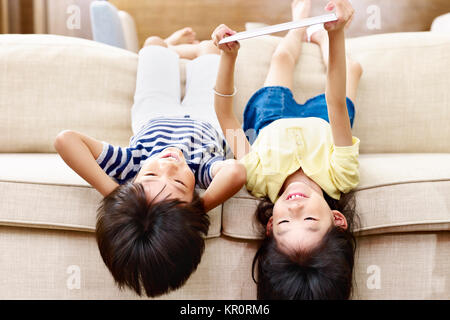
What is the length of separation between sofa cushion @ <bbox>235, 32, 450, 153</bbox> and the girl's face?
49cm

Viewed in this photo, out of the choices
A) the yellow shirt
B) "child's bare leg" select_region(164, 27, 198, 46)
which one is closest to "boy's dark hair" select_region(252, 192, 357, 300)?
the yellow shirt

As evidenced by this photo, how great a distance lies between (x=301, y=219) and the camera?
94 cm

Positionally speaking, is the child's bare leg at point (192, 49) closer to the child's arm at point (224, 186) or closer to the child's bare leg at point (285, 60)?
the child's bare leg at point (285, 60)

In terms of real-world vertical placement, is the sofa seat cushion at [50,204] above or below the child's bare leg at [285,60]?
below

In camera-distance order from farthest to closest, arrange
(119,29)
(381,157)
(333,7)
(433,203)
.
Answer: (119,29)
(381,157)
(433,203)
(333,7)

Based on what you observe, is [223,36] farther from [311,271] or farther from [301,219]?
[311,271]

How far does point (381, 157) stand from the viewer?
1.31 meters

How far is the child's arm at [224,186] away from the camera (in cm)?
97

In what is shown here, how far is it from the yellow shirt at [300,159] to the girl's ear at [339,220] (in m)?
0.06

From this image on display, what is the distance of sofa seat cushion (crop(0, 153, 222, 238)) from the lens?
976mm

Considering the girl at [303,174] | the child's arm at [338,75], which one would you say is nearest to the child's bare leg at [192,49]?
the girl at [303,174]
